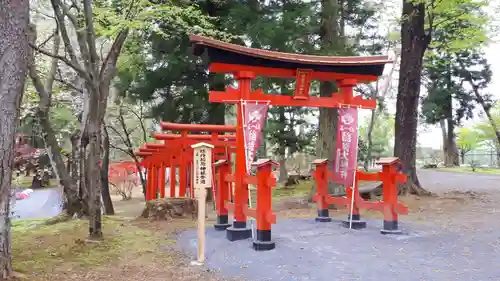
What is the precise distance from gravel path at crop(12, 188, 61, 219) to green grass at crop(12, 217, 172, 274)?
9.40 metres

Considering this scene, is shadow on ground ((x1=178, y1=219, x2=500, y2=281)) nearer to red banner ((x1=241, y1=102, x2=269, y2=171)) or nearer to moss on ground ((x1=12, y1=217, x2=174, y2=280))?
moss on ground ((x1=12, y1=217, x2=174, y2=280))

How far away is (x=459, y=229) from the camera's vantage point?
23.7 ft

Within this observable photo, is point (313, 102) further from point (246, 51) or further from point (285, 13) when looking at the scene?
point (285, 13)

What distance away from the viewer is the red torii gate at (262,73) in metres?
6.49

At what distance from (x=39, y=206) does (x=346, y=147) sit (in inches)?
700

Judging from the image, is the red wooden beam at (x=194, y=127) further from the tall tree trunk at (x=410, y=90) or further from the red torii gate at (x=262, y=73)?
the tall tree trunk at (x=410, y=90)

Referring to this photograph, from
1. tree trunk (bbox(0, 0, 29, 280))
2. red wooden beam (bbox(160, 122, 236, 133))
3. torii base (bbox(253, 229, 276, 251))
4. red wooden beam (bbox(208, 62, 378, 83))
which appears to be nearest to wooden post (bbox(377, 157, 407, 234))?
red wooden beam (bbox(208, 62, 378, 83))

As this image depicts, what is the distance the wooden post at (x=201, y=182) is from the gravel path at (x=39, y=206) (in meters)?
12.6

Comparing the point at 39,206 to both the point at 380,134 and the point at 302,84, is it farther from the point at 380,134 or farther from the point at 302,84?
the point at 380,134

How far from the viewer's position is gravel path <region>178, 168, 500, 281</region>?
468cm

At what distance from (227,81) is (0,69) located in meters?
9.39

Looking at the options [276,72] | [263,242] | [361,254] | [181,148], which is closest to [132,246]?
[263,242]

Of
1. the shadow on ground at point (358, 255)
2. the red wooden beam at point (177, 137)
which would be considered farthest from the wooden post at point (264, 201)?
the red wooden beam at point (177, 137)

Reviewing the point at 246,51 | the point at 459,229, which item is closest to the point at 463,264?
the point at 459,229
